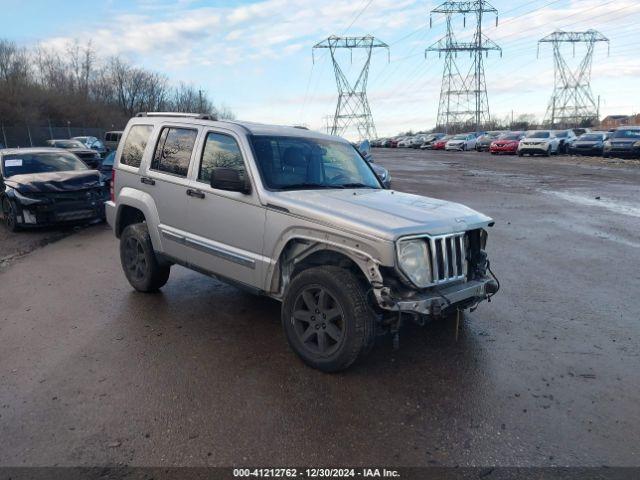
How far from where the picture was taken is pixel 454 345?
4621mm

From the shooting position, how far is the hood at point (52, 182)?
1037 centimetres

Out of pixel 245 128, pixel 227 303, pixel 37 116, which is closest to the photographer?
pixel 245 128

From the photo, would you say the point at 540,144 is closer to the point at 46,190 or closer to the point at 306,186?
the point at 46,190

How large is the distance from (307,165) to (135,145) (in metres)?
2.41

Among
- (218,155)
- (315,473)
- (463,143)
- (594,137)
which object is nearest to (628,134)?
(594,137)

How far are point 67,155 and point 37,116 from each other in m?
47.5

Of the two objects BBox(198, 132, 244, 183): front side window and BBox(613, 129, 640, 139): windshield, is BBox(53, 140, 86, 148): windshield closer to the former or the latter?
BBox(198, 132, 244, 183): front side window

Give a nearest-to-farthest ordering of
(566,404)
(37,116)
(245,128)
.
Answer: (566,404) → (245,128) → (37,116)

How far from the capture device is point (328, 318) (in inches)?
159

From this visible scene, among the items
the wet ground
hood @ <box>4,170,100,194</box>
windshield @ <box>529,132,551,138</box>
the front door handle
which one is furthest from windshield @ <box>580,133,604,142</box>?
the front door handle

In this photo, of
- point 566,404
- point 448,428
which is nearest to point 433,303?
point 448,428

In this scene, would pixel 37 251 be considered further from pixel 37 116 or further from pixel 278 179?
pixel 37 116

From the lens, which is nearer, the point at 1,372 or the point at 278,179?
the point at 1,372

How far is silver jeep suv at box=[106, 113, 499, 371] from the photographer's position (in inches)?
152
